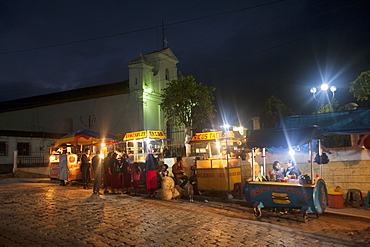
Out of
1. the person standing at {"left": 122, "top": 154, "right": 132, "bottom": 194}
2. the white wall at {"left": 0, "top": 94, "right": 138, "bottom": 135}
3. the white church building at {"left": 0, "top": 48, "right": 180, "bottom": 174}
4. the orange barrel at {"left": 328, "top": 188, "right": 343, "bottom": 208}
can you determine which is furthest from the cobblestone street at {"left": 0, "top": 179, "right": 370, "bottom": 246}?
the white wall at {"left": 0, "top": 94, "right": 138, "bottom": 135}

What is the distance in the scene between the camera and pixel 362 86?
597 inches

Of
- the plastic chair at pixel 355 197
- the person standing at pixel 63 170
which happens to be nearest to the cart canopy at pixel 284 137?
the plastic chair at pixel 355 197

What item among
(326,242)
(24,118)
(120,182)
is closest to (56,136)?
(24,118)

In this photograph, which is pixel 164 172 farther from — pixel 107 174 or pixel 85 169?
pixel 85 169

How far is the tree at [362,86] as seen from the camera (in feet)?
49.4

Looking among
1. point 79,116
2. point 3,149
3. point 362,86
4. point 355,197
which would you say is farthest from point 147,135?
point 79,116

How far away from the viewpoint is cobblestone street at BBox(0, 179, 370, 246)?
20.3ft

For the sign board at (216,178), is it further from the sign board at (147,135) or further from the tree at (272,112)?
the tree at (272,112)

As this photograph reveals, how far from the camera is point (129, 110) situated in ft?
97.5

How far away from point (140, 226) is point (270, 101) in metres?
23.8

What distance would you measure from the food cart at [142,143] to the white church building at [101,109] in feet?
33.9

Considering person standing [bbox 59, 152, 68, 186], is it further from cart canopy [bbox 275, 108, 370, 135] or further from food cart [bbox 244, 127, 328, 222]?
cart canopy [bbox 275, 108, 370, 135]

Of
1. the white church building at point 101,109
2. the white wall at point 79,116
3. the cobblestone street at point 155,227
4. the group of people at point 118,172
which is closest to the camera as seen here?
the cobblestone street at point 155,227

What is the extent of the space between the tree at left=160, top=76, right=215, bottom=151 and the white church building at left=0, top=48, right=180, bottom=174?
4.25 meters
